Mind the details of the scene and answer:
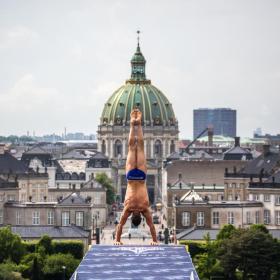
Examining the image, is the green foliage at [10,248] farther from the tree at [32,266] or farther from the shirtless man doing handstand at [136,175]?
the shirtless man doing handstand at [136,175]

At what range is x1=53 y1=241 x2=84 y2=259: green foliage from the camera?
14900 cm

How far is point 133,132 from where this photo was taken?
99.1m

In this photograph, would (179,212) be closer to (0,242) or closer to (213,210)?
(213,210)

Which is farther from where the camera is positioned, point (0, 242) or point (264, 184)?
point (264, 184)

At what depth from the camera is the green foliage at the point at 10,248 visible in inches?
5546

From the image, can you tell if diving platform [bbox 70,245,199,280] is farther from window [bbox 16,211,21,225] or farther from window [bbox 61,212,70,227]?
window [bbox 16,211,21,225]

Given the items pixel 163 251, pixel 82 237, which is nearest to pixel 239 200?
pixel 82 237

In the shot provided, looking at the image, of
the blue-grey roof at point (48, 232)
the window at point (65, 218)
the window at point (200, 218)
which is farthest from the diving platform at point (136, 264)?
the window at point (65, 218)

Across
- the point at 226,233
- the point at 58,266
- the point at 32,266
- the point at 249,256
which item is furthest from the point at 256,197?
the point at 32,266

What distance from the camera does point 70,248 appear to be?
15038cm

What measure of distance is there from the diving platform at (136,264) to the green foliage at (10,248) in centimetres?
4108

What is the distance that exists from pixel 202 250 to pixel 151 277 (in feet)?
181

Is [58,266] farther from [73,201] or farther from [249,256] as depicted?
[73,201]

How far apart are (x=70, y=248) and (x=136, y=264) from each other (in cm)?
5367
